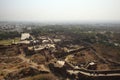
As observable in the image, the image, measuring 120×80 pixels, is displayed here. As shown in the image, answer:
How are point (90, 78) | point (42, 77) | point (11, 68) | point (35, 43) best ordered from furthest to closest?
point (35, 43), point (11, 68), point (42, 77), point (90, 78)

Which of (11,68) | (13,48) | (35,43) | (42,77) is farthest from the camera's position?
(35,43)

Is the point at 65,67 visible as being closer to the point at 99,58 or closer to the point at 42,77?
the point at 42,77

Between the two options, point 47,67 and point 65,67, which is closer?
point 65,67

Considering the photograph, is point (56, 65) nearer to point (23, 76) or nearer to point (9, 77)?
point (23, 76)

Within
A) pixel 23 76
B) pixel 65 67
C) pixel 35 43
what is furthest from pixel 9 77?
pixel 35 43

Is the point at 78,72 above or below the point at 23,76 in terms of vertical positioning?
above

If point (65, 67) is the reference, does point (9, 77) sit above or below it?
below

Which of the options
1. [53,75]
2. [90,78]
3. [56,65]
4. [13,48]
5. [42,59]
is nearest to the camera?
[90,78]

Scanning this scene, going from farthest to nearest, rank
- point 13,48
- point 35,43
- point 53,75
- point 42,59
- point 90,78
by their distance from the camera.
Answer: point 35,43
point 13,48
point 42,59
point 53,75
point 90,78

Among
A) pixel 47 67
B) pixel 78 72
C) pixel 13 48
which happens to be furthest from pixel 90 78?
pixel 13 48
